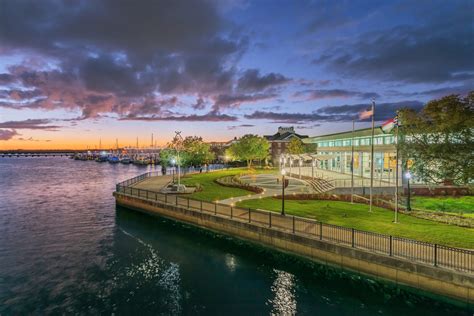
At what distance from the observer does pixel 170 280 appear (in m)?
18.9

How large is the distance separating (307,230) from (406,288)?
270 inches

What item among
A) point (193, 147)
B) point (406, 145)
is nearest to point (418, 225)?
point (406, 145)

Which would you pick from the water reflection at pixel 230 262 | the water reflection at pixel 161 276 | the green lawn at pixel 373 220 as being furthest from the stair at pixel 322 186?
the water reflection at pixel 161 276

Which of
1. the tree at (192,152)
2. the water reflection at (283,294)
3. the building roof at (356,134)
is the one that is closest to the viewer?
the water reflection at (283,294)

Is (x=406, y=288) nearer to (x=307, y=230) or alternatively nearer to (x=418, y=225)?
(x=307, y=230)

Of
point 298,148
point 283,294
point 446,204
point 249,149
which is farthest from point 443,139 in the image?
point 249,149

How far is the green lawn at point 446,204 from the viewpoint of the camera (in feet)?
102

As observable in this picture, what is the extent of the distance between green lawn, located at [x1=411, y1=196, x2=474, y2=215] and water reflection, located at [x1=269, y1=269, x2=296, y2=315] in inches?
785

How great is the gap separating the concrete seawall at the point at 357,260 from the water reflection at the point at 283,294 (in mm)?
2059

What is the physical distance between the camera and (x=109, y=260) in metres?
22.5

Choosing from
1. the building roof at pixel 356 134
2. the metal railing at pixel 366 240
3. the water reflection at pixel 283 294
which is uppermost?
the building roof at pixel 356 134

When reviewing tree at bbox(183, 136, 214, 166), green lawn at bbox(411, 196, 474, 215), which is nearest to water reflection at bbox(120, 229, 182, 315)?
green lawn at bbox(411, 196, 474, 215)

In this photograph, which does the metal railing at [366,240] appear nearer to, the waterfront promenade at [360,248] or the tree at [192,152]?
the waterfront promenade at [360,248]

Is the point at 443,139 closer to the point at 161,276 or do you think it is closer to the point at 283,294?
the point at 283,294
